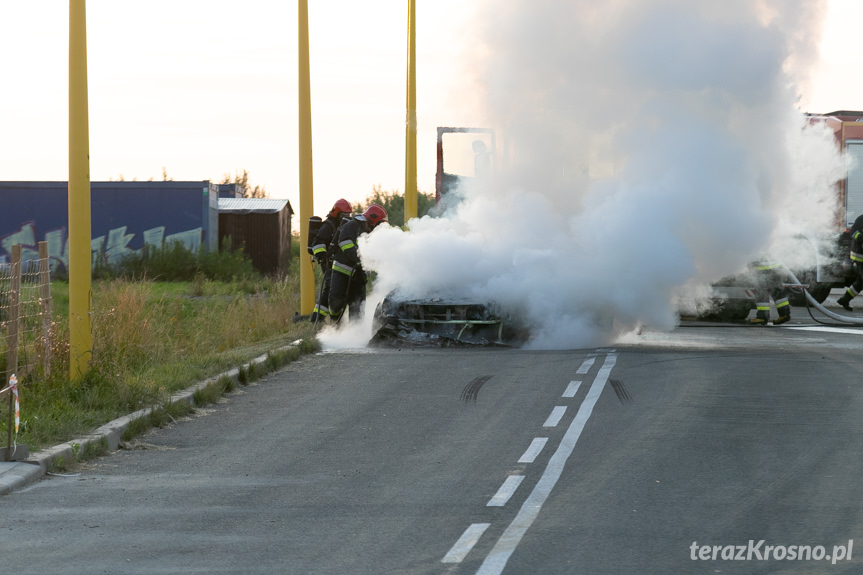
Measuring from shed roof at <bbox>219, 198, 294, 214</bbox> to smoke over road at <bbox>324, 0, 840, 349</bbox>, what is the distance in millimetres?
27156

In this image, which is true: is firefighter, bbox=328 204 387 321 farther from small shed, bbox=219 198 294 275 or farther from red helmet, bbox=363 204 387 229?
small shed, bbox=219 198 294 275

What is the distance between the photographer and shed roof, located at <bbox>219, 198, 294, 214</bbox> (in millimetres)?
43969

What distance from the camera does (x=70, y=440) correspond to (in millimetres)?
8578

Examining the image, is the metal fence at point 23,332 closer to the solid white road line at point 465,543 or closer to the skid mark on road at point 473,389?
the skid mark on road at point 473,389

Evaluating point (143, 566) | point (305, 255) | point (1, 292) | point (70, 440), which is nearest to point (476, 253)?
point (305, 255)

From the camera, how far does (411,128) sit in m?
25.0

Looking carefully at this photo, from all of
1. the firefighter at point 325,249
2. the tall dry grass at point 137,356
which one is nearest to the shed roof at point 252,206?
the tall dry grass at point 137,356

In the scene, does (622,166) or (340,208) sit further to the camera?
(340,208)

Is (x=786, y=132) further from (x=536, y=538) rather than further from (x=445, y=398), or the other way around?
(x=536, y=538)

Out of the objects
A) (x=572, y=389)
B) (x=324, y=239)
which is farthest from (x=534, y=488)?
(x=324, y=239)

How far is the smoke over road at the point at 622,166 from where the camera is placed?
15.4 meters

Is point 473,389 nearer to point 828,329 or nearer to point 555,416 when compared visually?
point 555,416

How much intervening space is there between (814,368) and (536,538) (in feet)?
26.1

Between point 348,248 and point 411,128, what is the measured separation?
876 centimetres
